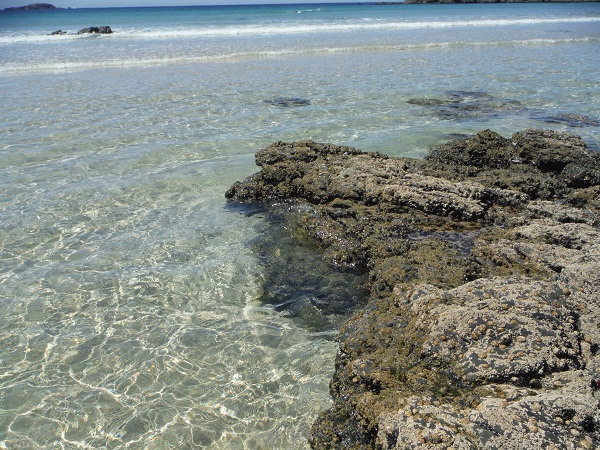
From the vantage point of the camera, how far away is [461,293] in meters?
3.79

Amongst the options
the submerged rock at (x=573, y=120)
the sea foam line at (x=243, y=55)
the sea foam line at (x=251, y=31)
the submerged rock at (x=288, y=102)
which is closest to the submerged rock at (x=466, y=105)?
the submerged rock at (x=573, y=120)

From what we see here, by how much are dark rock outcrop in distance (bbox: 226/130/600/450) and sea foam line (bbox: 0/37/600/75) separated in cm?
A: 1754

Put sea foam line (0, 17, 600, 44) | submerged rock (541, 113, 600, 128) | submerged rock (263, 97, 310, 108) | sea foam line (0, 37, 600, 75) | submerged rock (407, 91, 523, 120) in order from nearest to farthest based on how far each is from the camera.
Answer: submerged rock (541, 113, 600, 128) → submerged rock (407, 91, 523, 120) → submerged rock (263, 97, 310, 108) → sea foam line (0, 37, 600, 75) → sea foam line (0, 17, 600, 44)

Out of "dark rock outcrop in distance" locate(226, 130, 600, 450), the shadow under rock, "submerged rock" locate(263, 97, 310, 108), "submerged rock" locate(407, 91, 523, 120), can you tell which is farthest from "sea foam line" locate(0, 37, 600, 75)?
the shadow under rock

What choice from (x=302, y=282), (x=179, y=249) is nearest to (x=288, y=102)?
(x=179, y=249)

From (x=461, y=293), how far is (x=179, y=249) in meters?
3.91

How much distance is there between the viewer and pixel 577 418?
105 inches

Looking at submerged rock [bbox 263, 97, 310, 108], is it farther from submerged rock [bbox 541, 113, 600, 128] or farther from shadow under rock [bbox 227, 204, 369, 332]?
shadow under rock [bbox 227, 204, 369, 332]

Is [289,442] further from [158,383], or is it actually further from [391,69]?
[391,69]

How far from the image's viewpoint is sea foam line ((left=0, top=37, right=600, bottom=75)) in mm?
21141

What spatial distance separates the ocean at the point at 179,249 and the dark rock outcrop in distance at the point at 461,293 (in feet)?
1.80

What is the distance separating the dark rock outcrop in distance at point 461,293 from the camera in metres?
2.82

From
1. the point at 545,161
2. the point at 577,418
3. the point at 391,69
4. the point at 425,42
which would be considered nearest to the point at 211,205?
the point at 545,161

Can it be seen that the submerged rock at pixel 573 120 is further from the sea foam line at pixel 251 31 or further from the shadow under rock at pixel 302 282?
the sea foam line at pixel 251 31
